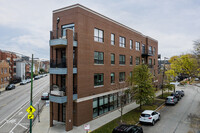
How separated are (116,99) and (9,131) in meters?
14.6

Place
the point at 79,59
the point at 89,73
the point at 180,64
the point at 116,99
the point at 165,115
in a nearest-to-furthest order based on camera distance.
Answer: the point at 79,59
the point at 89,73
the point at 165,115
the point at 180,64
the point at 116,99

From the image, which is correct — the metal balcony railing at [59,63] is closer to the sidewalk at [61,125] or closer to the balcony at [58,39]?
the balcony at [58,39]

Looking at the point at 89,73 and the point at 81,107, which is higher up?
the point at 89,73

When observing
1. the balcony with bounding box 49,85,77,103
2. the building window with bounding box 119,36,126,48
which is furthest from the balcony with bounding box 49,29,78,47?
the building window with bounding box 119,36,126,48

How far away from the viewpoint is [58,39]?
15.9m

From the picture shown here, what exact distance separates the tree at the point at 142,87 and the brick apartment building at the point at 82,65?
298cm

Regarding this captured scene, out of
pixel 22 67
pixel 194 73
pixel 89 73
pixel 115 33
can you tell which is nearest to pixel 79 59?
pixel 89 73

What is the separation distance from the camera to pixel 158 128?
54.2 ft

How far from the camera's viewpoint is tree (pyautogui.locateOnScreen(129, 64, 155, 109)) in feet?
71.4

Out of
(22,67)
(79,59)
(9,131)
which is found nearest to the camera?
(9,131)

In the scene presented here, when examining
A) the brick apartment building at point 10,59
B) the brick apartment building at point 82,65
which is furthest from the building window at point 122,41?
the brick apartment building at point 10,59

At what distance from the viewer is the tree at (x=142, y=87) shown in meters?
21.7

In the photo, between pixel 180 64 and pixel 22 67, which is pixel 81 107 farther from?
pixel 22 67

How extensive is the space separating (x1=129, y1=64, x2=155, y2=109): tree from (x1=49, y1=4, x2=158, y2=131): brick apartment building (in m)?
2.98
